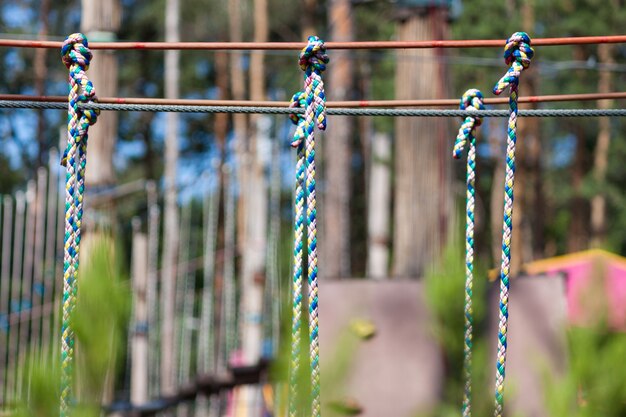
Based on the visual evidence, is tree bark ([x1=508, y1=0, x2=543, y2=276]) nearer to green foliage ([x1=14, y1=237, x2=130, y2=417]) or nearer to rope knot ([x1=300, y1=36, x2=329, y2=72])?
rope knot ([x1=300, y1=36, x2=329, y2=72])

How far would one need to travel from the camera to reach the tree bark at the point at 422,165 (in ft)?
14.8

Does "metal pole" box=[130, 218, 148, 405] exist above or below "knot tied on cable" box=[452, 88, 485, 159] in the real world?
below

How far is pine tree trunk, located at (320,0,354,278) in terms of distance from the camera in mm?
7496

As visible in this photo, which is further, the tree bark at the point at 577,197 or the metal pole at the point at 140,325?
the tree bark at the point at 577,197

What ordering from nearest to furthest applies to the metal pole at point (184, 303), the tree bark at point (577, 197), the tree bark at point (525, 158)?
1. the metal pole at point (184, 303)
2. the tree bark at point (525, 158)
3. the tree bark at point (577, 197)

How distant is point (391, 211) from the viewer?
24578 mm

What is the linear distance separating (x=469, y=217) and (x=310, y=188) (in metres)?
0.36

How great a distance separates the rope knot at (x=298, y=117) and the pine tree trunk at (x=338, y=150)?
5.12 metres

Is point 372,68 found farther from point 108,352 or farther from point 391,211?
point 108,352

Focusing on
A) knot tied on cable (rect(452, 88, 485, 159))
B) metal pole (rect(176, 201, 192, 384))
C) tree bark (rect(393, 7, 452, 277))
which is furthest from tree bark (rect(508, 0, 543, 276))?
knot tied on cable (rect(452, 88, 485, 159))

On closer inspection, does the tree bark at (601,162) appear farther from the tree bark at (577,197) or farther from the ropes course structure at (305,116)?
the ropes course structure at (305,116)

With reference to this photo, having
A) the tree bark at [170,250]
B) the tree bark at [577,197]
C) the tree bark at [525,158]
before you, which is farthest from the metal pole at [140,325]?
the tree bark at [577,197]

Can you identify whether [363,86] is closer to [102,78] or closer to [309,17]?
[309,17]

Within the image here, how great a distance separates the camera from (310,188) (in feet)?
6.13
